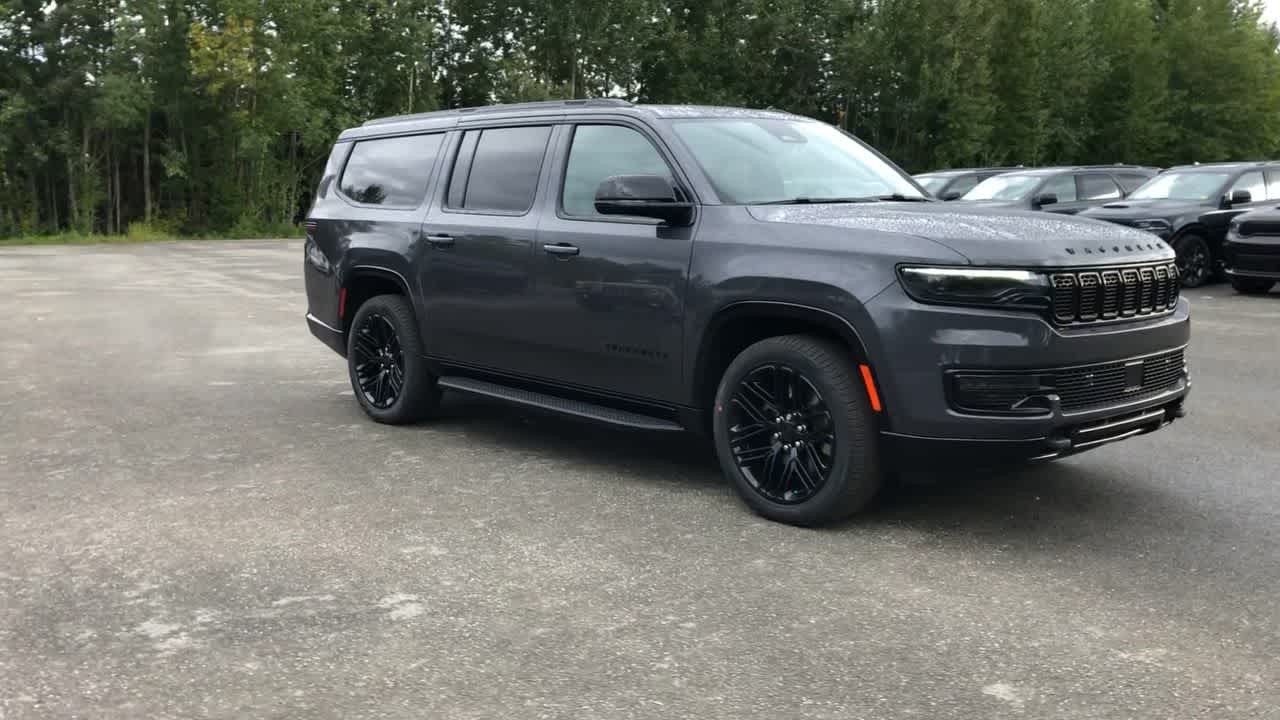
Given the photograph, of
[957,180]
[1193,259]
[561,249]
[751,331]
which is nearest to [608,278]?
[561,249]

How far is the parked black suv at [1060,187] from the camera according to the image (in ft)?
60.6

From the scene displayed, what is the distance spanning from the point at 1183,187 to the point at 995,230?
14.9 m

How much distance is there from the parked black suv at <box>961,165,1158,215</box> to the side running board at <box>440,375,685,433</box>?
1233 centimetres

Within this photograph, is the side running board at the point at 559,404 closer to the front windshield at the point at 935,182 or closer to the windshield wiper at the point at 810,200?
the windshield wiper at the point at 810,200

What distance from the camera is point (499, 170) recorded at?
23.0ft

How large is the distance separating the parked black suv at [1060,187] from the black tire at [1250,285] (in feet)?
8.32

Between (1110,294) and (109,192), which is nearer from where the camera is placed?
(1110,294)

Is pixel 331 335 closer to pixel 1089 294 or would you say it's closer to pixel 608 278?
pixel 608 278

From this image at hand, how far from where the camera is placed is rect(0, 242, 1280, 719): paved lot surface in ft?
12.2

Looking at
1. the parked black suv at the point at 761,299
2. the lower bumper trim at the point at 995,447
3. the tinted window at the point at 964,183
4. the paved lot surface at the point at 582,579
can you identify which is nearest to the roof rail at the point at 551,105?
the parked black suv at the point at 761,299

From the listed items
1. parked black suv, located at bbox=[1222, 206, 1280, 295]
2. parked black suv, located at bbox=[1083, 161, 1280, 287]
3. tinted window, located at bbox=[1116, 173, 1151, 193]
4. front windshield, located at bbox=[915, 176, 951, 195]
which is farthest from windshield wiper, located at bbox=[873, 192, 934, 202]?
tinted window, located at bbox=[1116, 173, 1151, 193]

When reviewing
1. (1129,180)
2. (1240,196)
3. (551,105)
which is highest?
(551,105)

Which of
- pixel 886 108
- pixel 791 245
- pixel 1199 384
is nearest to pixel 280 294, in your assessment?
pixel 1199 384

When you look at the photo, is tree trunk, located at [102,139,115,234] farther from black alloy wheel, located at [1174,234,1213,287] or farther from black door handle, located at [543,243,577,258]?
black door handle, located at [543,243,577,258]
